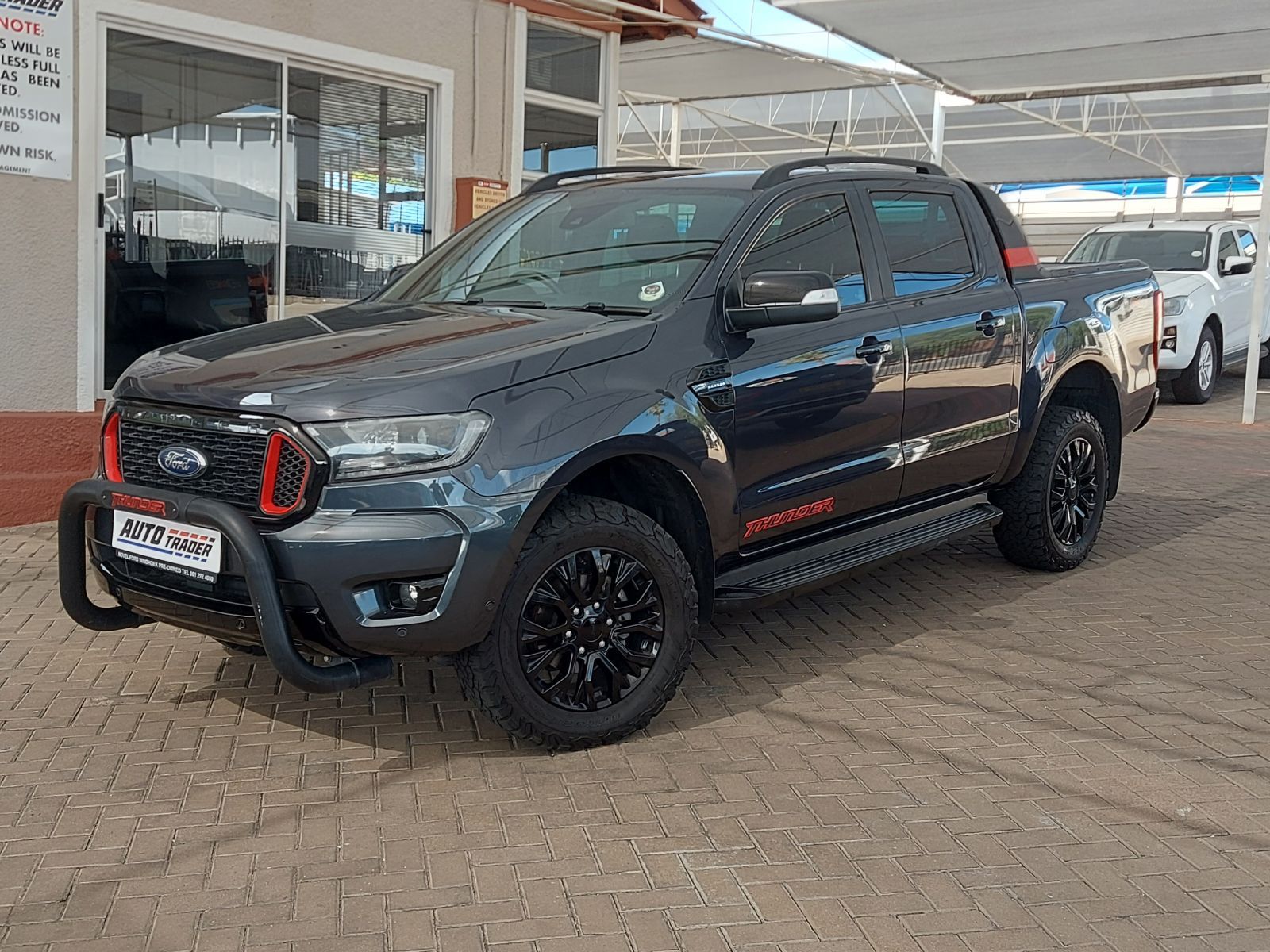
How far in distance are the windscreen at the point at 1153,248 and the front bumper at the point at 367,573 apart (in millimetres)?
12979

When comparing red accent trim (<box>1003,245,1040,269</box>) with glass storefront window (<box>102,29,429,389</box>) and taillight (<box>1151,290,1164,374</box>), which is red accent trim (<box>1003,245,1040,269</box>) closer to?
taillight (<box>1151,290,1164,374</box>)

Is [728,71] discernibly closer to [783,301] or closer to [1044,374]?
[1044,374]

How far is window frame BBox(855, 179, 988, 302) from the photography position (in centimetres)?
561

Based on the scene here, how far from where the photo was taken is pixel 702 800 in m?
4.05

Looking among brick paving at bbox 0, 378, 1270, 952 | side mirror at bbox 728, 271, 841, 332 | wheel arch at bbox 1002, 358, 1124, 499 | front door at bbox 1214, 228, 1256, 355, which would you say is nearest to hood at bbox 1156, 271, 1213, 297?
front door at bbox 1214, 228, 1256, 355

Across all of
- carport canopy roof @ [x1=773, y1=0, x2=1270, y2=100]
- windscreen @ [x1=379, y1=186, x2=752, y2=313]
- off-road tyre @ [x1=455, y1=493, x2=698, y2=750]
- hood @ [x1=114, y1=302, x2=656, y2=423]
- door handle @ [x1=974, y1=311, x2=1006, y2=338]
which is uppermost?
carport canopy roof @ [x1=773, y1=0, x2=1270, y2=100]

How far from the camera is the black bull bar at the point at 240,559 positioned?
3.79 metres

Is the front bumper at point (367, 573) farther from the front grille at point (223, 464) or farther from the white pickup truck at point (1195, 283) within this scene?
the white pickup truck at point (1195, 283)

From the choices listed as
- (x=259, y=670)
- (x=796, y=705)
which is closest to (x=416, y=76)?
(x=259, y=670)

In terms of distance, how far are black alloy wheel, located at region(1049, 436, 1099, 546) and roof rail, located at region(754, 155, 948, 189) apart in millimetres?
1554

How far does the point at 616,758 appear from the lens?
14.4ft

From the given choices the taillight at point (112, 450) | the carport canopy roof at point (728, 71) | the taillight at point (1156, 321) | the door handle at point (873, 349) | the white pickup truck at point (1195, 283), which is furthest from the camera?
the carport canopy roof at point (728, 71)

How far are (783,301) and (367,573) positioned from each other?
68.5 inches

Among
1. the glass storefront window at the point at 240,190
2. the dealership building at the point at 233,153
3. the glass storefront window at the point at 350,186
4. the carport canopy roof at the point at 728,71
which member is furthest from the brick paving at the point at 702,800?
the carport canopy roof at the point at 728,71
